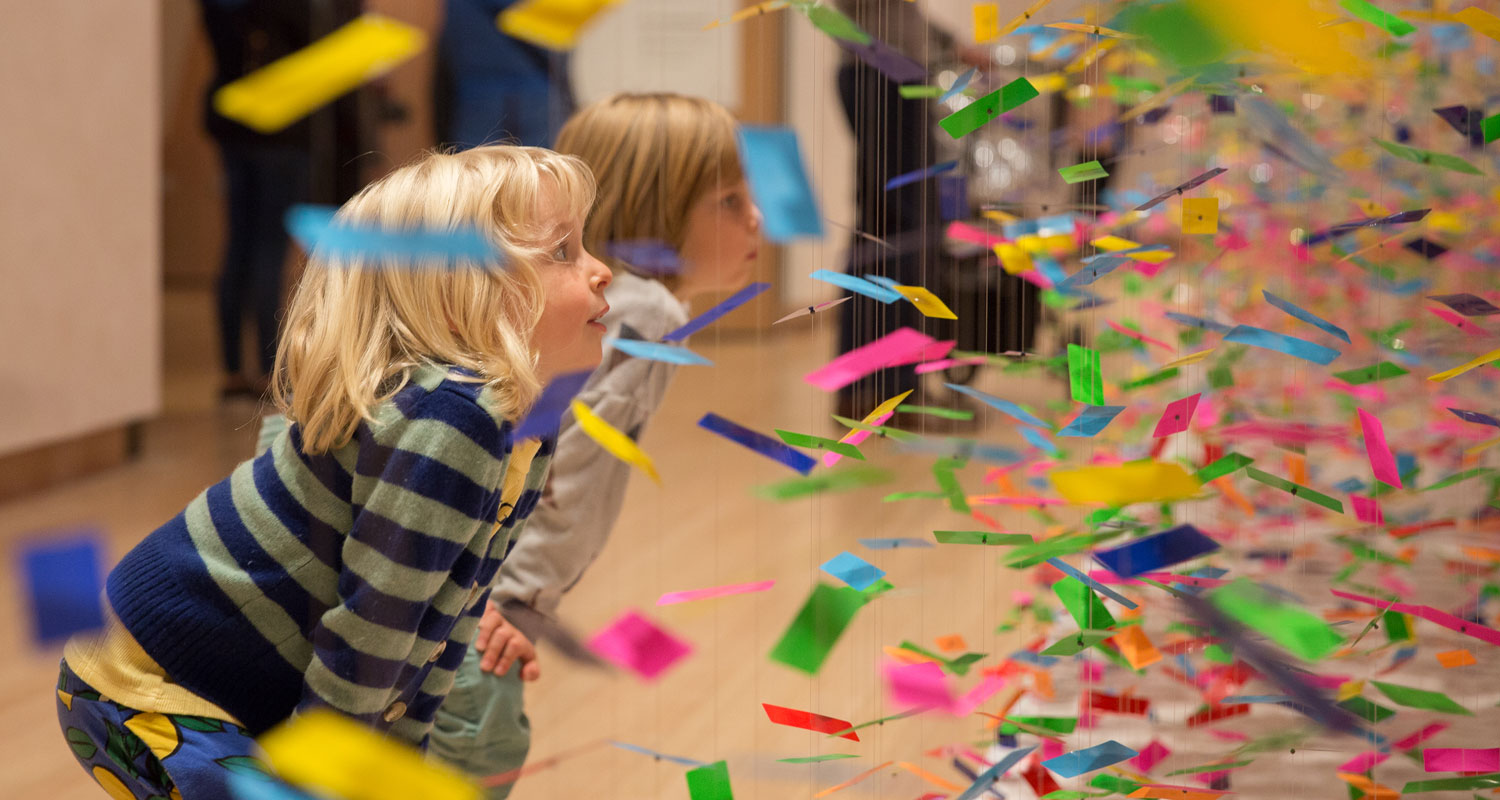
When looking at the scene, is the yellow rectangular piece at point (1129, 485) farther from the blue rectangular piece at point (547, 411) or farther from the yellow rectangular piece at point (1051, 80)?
the yellow rectangular piece at point (1051, 80)

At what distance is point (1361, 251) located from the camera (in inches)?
38.2

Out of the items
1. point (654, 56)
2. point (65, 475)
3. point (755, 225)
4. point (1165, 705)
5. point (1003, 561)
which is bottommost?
point (65, 475)

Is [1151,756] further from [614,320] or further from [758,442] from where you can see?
[614,320]

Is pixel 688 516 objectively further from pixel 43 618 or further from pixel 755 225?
pixel 43 618

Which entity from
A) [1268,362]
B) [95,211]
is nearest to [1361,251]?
[1268,362]

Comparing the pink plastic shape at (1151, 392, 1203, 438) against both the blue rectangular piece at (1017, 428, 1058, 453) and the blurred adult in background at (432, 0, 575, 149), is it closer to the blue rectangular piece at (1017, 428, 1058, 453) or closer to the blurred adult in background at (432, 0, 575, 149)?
the blue rectangular piece at (1017, 428, 1058, 453)

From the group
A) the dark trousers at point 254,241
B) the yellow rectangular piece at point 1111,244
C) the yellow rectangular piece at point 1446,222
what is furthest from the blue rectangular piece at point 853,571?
the dark trousers at point 254,241

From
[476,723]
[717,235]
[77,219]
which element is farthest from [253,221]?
[476,723]

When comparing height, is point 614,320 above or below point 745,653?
above

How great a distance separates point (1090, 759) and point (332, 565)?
49 cm

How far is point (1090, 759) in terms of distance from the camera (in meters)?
0.86

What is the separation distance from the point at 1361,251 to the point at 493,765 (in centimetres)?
74

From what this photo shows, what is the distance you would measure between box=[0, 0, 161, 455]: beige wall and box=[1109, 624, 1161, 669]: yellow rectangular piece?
6.06ft

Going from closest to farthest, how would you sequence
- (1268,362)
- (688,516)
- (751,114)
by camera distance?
1. (1268,362)
2. (688,516)
3. (751,114)
